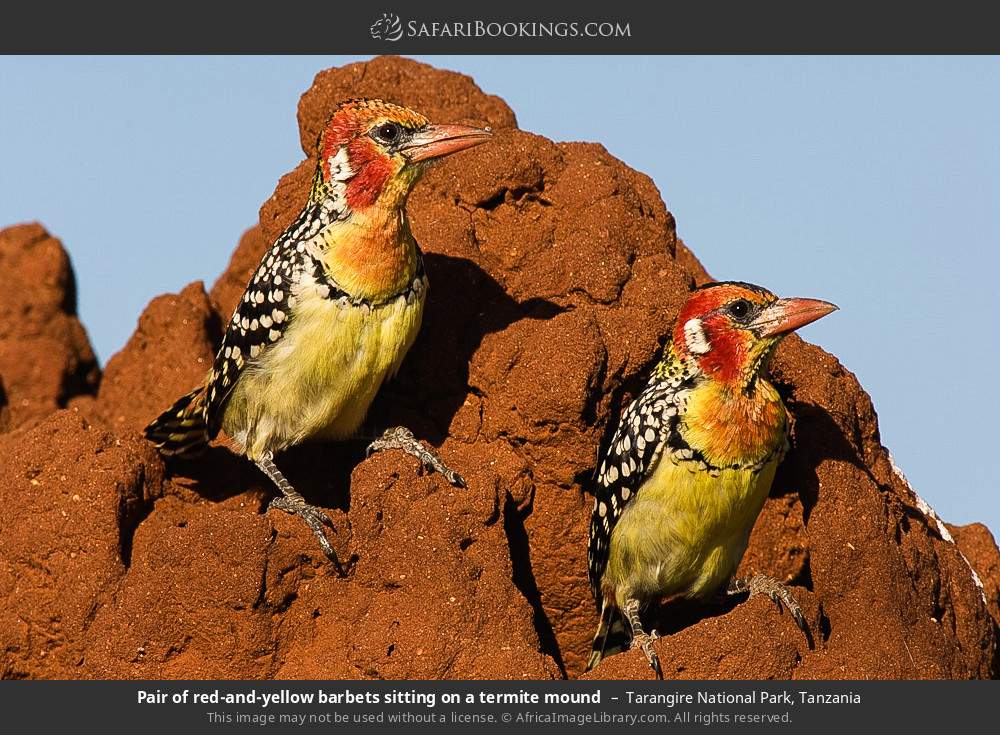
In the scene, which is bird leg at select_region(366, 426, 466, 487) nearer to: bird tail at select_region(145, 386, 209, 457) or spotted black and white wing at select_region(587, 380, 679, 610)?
spotted black and white wing at select_region(587, 380, 679, 610)

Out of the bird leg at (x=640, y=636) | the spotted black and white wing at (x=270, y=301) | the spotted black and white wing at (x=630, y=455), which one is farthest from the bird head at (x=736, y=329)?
the spotted black and white wing at (x=270, y=301)

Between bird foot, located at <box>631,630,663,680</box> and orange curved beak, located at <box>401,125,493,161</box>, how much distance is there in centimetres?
265

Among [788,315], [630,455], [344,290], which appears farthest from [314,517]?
[788,315]

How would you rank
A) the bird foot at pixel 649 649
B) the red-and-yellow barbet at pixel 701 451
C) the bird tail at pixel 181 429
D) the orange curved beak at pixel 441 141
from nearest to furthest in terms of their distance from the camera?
the bird foot at pixel 649 649 → the red-and-yellow barbet at pixel 701 451 → the orange curved beak at pixel 441 141 → the bird tail at pixel 181 429

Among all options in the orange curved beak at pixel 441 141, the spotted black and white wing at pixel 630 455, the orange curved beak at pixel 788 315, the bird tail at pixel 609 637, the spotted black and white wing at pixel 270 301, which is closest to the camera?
the orange curved beak at pixel 788 315

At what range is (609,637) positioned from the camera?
8.30 metres

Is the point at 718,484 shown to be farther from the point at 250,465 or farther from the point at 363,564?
the point at 250,465

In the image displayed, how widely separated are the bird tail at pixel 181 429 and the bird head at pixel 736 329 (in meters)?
2.84

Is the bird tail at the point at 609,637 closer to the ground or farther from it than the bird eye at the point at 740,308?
closer to the ground

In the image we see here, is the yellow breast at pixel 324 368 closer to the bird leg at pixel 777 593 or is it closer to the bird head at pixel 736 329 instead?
the bird head at pixel 736 329

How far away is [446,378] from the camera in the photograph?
28.0 ft

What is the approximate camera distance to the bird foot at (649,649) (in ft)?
23.5

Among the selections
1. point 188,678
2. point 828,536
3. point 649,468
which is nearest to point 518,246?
point 649,468

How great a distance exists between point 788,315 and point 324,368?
7.88 ft
